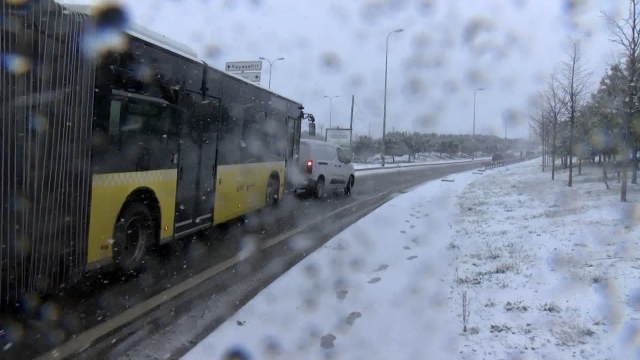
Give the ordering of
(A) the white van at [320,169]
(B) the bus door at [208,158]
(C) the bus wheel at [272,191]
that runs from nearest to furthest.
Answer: (B) the bus door at [208,158] < (C) the bus wheel at [272,191] < (A) the white van at [320,169]

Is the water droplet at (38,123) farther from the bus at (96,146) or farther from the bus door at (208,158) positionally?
the bus door at (208,158)

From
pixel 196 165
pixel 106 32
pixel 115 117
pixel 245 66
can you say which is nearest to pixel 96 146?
pixel 115 117

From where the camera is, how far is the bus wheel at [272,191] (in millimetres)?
11433

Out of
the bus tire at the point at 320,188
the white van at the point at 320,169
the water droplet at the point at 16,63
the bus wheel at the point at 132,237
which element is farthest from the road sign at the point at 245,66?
the water droplet at the point at 16,63

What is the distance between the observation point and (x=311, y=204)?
13.6 metres

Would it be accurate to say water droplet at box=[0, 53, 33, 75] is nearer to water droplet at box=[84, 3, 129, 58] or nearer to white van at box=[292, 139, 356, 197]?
water droplet at box=[84, 3, 129, 58]

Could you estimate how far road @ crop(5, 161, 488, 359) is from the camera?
154 inches

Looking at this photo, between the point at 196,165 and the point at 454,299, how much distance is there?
4422mm

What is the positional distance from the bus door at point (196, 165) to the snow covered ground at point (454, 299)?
2.04 meters

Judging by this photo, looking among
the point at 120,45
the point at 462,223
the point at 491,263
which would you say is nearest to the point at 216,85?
the point at 120,45

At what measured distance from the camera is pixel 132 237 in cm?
602

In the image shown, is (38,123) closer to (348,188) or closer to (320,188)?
(320,188)

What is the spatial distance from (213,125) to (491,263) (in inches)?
191

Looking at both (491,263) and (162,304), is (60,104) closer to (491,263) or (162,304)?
(162,304)
